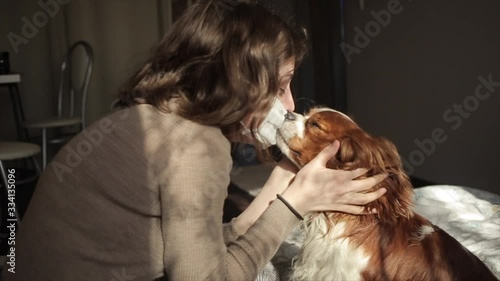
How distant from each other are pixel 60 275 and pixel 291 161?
0.69 metres

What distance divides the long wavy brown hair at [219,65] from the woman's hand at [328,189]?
0.62 ft

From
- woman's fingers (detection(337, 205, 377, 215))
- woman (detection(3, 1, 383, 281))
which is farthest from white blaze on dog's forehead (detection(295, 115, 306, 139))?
woman (detection(3, 1, 383, 281))

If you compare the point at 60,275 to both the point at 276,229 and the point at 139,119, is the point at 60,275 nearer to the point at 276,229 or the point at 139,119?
the point at 139,119

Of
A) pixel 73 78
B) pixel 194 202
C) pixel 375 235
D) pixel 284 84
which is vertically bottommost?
pixel 73 78

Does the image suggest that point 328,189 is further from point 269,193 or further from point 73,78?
point 73,78

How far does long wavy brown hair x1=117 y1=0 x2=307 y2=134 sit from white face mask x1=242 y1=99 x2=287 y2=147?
0.57 ft

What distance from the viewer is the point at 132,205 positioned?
0.92 metres

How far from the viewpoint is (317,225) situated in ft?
4.47

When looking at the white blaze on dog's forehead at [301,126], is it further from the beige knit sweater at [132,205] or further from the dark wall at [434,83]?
the dark wall at [434,83]

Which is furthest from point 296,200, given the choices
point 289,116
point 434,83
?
point 434,83

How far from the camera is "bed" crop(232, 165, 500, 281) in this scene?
161 centimetres

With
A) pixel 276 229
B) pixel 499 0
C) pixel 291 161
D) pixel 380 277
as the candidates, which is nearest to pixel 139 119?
pixel 276 229

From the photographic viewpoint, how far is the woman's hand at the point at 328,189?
114 cm

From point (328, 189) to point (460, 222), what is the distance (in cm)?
90
